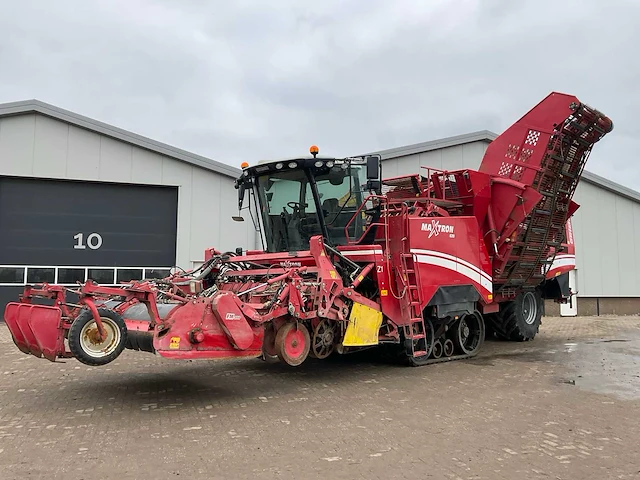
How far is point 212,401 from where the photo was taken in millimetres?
5777

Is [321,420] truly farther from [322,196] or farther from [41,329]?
[322,196]

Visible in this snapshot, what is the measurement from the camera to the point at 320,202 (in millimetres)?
7305

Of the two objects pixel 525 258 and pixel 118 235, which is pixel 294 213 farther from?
pixel 118 235

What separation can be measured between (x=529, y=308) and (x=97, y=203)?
469 inches

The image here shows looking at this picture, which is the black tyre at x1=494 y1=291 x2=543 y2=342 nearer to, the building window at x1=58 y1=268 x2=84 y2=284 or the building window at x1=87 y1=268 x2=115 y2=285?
the building window at x1=87 y1=268 x2=115 y2=285

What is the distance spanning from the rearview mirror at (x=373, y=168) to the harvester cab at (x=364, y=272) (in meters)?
0.02

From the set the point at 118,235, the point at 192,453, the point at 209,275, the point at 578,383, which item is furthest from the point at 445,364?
the point at 118,235

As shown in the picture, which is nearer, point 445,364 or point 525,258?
point 445,364

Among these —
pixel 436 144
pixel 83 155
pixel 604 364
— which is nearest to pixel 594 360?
pixel 604 364

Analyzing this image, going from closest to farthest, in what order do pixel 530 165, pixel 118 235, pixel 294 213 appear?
1. pixel 294 213
2. pixel 530 165
3. pixel 118 235

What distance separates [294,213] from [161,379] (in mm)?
2883

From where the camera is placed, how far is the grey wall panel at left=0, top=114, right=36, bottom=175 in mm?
14406

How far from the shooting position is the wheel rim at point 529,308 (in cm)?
1070

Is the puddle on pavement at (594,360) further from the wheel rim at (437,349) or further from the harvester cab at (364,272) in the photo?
the harvester cab at (364,272)
